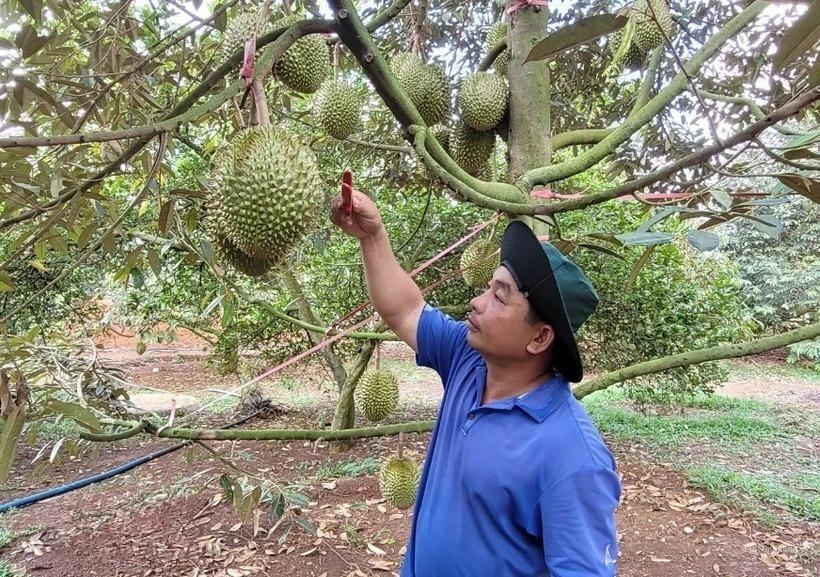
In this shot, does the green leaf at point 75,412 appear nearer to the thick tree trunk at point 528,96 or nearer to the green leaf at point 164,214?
the green leaf at point 164,214

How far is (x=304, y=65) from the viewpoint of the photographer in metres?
1.20

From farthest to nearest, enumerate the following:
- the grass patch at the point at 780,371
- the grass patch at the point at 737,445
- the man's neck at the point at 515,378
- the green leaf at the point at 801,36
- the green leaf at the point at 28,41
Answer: the grass patch at the point at 780,371, the grass patch at the point at 737,445, the green leaf at the point at 28,41, the man's neck at the point at 515,378, the green leaf at the point at 801,36

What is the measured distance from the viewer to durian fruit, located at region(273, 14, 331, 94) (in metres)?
1.17

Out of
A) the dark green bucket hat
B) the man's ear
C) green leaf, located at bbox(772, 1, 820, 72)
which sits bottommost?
the man's ear

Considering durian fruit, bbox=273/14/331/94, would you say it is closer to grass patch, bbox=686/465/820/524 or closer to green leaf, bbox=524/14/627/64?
green leaf, bbox=524/14/627/64

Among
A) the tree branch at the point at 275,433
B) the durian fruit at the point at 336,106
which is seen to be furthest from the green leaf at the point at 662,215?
the durian fruit at the point at 336,106

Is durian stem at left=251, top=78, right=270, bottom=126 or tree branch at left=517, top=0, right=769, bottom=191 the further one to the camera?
tree branch at left=517, top=0, right=769, bottom=191

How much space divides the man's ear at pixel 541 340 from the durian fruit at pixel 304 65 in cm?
66

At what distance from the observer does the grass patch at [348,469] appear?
11.0ft

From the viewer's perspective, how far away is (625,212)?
3.30 m

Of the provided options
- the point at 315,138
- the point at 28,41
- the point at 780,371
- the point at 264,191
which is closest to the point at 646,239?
the point at 264,191

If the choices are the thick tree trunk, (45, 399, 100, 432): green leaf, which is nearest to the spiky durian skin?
(45, 399, 100, 432): green leaf

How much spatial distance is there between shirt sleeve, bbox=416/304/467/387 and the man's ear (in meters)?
0.24

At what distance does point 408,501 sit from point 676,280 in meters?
2.19
